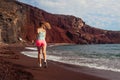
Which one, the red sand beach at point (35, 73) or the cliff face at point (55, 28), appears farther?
the cliff face at point (55, 28)

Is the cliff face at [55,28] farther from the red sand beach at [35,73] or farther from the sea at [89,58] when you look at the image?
the red sand beach at [35,73]

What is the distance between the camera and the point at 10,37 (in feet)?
219

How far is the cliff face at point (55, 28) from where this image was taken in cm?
6951

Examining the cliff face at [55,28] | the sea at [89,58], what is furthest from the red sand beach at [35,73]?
the cliff face at [55,28]

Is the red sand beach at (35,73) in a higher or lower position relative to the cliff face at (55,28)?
lower

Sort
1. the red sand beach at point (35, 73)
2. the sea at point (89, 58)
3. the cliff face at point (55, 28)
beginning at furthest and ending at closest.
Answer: the cliff face at point (55, 28), the sea at point (89, 58), the red sand beach at point (35, 73)

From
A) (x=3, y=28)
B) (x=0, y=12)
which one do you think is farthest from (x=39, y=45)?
(x=3, y=28)

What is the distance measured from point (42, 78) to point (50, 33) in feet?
357

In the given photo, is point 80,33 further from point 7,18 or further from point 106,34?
point 7,18

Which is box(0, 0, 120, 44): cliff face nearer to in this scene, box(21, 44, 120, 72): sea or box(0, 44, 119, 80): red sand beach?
box(21, 44, 120, 72): sea

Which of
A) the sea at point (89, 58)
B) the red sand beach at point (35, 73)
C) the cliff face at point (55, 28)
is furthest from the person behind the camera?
the cliff face at point (55, 28)

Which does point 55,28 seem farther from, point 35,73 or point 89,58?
point 35,73

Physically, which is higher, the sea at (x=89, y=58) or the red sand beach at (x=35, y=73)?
the red sand beach at (x=35, y=73)

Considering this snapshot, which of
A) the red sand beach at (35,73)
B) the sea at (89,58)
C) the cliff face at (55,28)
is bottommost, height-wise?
the sea at (89,58)
